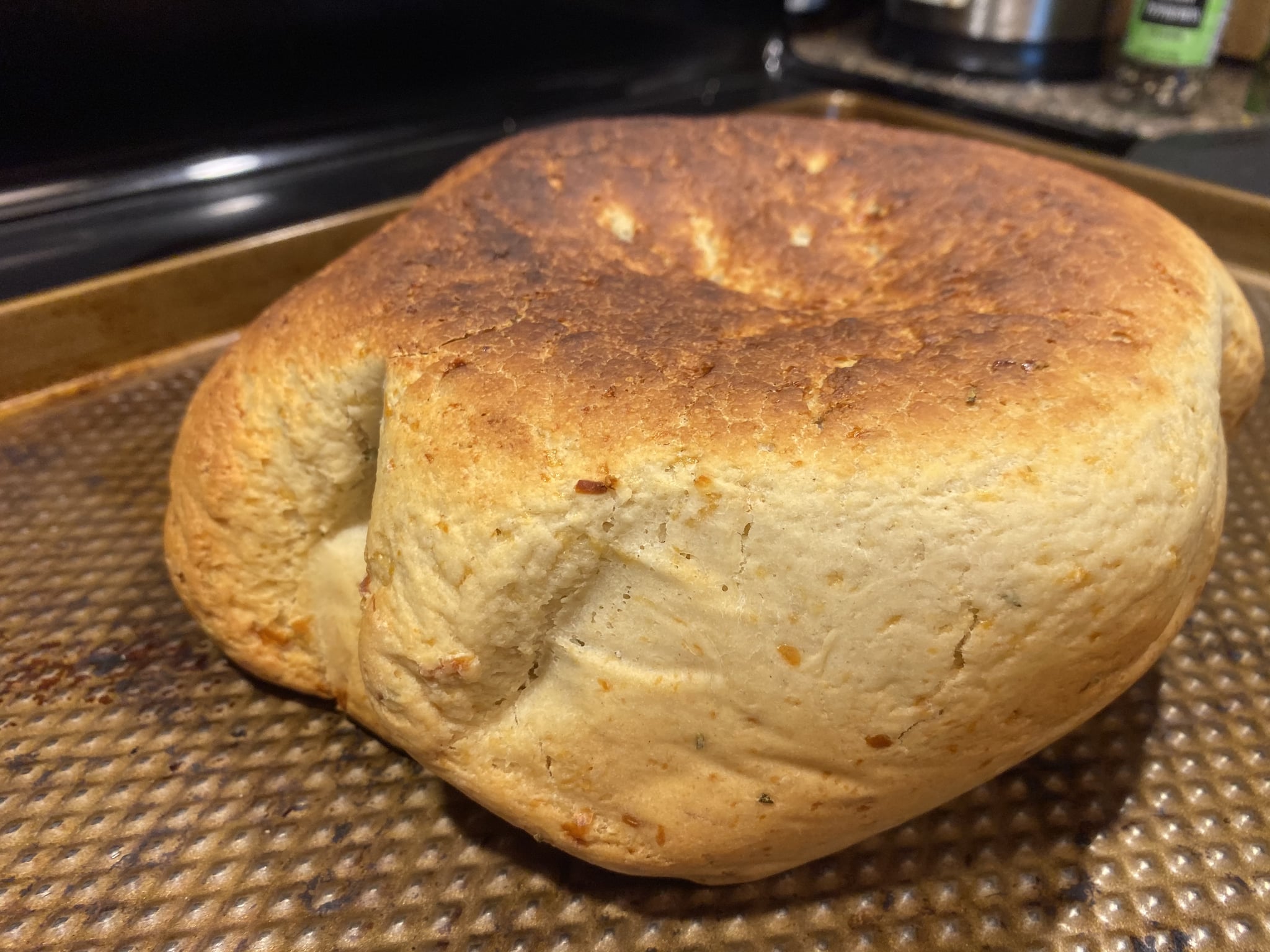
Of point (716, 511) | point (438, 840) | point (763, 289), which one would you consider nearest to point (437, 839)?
point (438, 840)

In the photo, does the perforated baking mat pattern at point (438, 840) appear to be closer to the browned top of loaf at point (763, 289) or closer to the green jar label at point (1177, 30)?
the browned top of loaf at point (763, 289)

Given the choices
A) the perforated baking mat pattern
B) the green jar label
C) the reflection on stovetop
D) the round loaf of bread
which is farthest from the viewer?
the green jar label

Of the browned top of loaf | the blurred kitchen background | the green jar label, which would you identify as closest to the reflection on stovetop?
the blurred kitchen background

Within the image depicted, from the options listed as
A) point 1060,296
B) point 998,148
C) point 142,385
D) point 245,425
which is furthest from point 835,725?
point 142,385

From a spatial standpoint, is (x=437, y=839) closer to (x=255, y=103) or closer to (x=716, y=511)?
(x=716, y=511)

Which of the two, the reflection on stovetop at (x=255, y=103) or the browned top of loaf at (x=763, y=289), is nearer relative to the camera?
the browned top of loaf at (x=763, y=289)

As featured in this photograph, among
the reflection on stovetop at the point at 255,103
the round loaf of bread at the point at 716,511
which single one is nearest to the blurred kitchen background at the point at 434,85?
the reflection on stovetop at the point at 255,103

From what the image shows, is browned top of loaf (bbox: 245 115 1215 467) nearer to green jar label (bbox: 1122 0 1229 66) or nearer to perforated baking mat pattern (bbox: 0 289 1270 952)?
perforated baking mat pattern (bbox: 0 289 1270 952)

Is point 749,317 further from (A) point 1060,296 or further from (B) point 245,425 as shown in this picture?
(B) point 245,425
